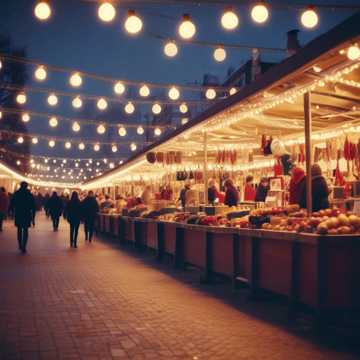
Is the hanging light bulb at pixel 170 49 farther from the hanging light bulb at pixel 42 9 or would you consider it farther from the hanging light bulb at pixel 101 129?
the hanging light bulb at pixel 101 129

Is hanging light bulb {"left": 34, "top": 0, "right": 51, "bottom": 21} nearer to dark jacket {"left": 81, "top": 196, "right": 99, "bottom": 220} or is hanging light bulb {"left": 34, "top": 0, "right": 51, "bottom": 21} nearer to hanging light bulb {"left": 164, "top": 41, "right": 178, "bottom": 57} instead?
hanging light bulb {"left": 164, "top": 41, "right": 178, "bottom": 57}

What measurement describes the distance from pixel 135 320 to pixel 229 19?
22.5ft

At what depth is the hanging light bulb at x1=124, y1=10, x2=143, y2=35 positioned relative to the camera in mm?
11695

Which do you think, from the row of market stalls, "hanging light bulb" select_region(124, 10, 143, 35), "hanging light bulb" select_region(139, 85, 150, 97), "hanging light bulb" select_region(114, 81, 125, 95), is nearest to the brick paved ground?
the row of market stalls

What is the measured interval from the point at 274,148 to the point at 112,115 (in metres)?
114

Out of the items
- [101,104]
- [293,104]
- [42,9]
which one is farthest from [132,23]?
[101,104]

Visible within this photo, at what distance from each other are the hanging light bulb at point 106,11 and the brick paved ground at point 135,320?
16.4ft

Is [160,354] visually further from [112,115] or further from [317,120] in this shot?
[112,115]

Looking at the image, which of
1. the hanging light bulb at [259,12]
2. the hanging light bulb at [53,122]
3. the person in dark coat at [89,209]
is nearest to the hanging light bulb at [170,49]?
the hanging light bulb at [259,12]

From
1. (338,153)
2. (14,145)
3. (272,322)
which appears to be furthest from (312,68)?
(14,145)

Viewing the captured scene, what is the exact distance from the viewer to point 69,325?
7.41 meters

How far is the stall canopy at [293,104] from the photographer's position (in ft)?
25.5

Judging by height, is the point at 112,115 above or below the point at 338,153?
above

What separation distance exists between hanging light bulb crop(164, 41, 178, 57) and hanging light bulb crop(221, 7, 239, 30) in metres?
2.26
